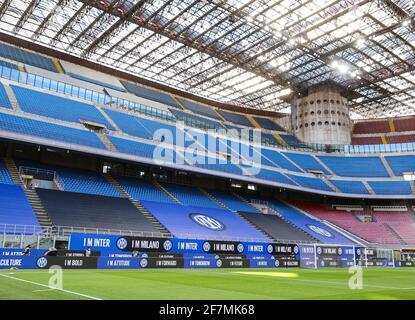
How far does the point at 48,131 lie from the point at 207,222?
704 inches

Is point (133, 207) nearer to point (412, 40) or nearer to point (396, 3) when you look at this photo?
point (396, 3)

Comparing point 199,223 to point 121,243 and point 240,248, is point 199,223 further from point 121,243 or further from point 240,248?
point 121,243

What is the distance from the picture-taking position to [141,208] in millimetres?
39281

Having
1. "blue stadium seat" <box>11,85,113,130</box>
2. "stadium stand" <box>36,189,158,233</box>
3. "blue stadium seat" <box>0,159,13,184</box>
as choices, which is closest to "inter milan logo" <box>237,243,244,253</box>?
"stadium stand" <box>36,189,158,233</box>

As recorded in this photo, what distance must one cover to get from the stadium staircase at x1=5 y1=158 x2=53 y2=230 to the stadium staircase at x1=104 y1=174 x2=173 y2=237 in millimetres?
9148

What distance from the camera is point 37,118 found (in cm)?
3891

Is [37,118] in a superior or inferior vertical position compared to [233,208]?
superior

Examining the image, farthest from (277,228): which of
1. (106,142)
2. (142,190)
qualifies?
(106,142)

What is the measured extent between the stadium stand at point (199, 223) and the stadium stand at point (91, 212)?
225 centimetres

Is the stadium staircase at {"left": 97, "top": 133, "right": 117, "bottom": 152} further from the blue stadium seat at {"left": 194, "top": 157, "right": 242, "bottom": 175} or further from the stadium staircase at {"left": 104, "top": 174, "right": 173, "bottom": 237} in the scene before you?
the blue stadium seat at {"left": 194, "top": 157, "right": 242, "bottom": 175}

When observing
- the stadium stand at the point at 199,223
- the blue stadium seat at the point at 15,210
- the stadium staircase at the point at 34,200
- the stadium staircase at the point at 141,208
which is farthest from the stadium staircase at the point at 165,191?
the blue stadium seat at the point at 15,210

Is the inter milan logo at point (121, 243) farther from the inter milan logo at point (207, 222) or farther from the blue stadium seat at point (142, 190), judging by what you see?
the blue stadium seat at point (142, 190)

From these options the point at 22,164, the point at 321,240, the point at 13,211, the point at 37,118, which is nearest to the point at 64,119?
the point at 37,118
